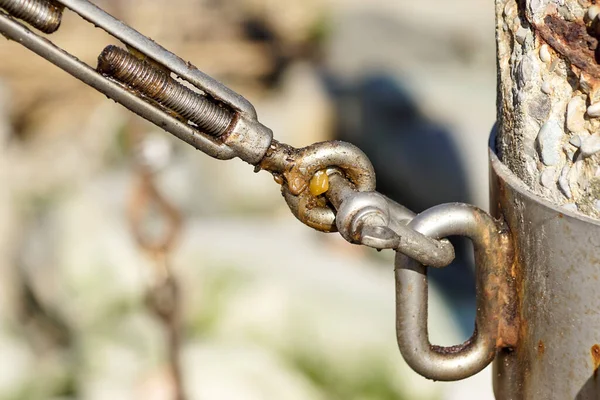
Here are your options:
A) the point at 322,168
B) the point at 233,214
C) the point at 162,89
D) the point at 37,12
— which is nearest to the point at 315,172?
the point at 322,168

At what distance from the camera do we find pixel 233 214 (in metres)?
3.75

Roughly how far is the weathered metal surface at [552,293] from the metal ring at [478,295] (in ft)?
0.06

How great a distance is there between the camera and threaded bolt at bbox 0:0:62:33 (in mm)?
636

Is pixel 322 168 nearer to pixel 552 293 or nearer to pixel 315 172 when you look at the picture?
pixel 315 172

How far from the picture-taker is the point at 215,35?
16.8 feet

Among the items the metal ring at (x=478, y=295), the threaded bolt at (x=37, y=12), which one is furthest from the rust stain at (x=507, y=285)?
the threaded bolt at (x=37, y=12)

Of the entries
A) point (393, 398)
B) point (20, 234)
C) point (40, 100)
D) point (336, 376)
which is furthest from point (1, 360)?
point (40, 100)

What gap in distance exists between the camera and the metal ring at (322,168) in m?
0.70

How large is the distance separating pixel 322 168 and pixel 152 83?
0.16 m

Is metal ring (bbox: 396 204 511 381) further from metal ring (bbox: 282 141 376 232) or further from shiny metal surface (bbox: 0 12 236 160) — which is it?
shiny metal surface (bbox: 0 12 236 160)

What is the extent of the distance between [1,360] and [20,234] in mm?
679

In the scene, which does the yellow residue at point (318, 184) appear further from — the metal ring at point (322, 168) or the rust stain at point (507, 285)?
the rust stain at point (507, 285)

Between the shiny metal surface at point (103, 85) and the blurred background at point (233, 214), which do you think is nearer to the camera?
the shiny metal surface at point (103, 85)

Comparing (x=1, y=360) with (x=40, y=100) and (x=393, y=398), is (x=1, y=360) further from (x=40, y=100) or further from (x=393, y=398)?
(x=40, y=100)
